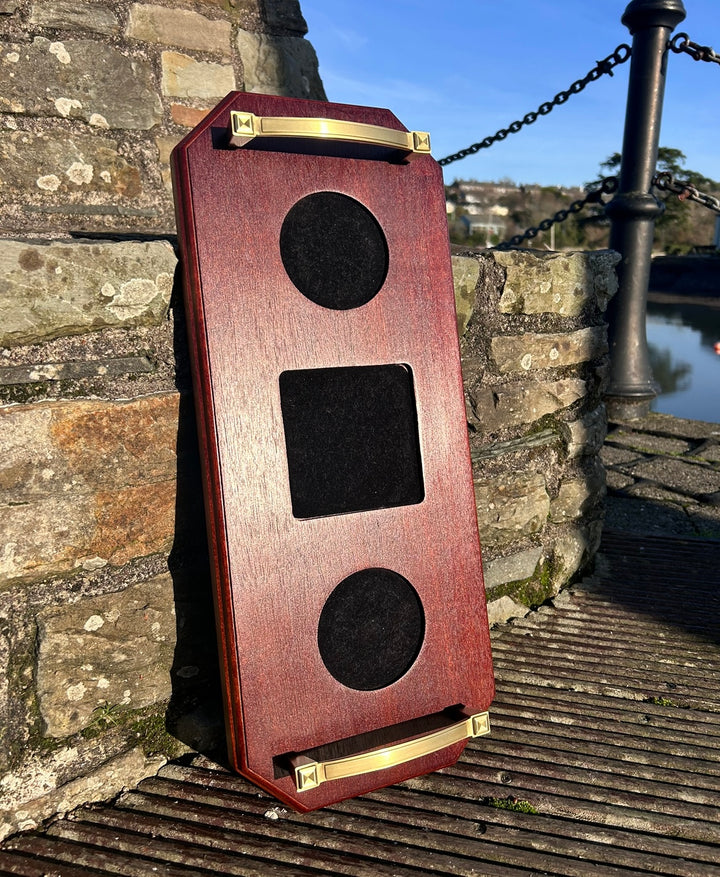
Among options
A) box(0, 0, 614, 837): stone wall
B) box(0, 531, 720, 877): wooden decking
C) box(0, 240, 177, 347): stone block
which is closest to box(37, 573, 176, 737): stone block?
box(0, 0, 614, 837): stone wall

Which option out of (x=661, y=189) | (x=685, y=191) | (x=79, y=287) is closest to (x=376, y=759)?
(x=79, y=287)

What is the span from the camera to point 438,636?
1.65 meters

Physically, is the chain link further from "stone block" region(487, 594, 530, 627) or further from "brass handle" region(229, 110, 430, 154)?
"brass handle" region(229, 110, 430, 154)

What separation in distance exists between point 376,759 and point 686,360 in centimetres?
992

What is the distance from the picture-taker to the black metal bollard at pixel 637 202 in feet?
13.8

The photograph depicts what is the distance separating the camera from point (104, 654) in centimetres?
151

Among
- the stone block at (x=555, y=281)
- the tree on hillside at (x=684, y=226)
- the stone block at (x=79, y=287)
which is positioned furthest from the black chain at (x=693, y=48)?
the tree on hillside at (x=684, y=226)

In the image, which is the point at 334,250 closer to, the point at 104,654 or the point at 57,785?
the point at 104,654

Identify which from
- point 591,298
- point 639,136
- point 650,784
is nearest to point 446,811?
point 650,784

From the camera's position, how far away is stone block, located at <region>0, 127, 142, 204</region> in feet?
6.40

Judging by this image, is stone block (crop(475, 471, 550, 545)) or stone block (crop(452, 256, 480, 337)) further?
stone block (crop(475, 471, 550, 545))

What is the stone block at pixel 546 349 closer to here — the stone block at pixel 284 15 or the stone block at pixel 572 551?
the stone block at pixel 572 551

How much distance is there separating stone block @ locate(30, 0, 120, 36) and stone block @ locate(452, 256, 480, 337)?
113cm

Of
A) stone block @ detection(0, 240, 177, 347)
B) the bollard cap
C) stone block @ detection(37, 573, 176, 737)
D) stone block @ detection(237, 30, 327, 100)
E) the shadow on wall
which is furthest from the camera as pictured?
the bollard cap
